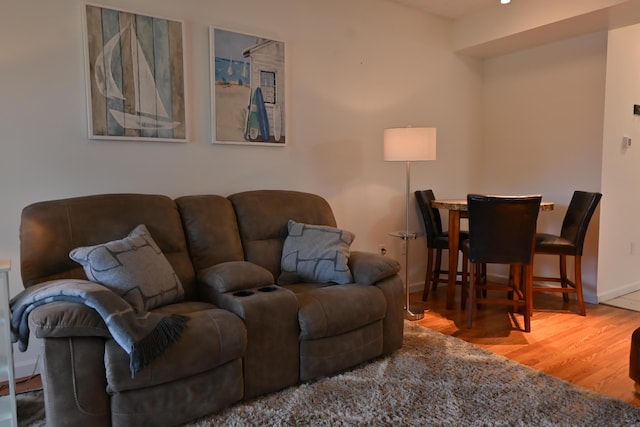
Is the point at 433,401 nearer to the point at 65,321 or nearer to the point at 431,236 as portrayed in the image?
the point at 65,321

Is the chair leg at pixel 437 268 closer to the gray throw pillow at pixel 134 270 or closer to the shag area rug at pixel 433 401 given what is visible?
the shag area rug at pixel 433 401

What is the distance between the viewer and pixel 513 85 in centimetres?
422

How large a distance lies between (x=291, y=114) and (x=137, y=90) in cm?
107

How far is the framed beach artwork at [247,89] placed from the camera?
285cm

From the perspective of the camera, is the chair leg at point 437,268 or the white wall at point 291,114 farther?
the chair leg at point 437,268

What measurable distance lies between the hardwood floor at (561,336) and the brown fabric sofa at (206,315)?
739mm

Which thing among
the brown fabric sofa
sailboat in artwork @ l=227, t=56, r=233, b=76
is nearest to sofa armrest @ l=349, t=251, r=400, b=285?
the brown fabric sofa

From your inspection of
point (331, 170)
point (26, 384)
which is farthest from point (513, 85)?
point (26, 384)

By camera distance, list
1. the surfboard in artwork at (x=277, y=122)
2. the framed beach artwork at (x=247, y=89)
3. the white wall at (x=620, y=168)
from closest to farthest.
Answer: the framed beach artwork at (x=247, y=89), the surfboard in artwork at (x=277, y=122), the white wall at (x=620, y=168)

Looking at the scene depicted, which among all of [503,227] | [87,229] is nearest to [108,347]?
[87,229]

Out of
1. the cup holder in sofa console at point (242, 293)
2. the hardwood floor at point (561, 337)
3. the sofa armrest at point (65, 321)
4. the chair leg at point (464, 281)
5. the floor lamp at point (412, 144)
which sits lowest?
the hardwood floor at point (561, 337)

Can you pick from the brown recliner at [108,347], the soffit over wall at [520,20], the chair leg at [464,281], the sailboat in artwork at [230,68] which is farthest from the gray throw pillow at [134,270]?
the soffit over wall at [520,20]

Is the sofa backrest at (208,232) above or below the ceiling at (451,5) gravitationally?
below

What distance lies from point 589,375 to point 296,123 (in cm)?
240
